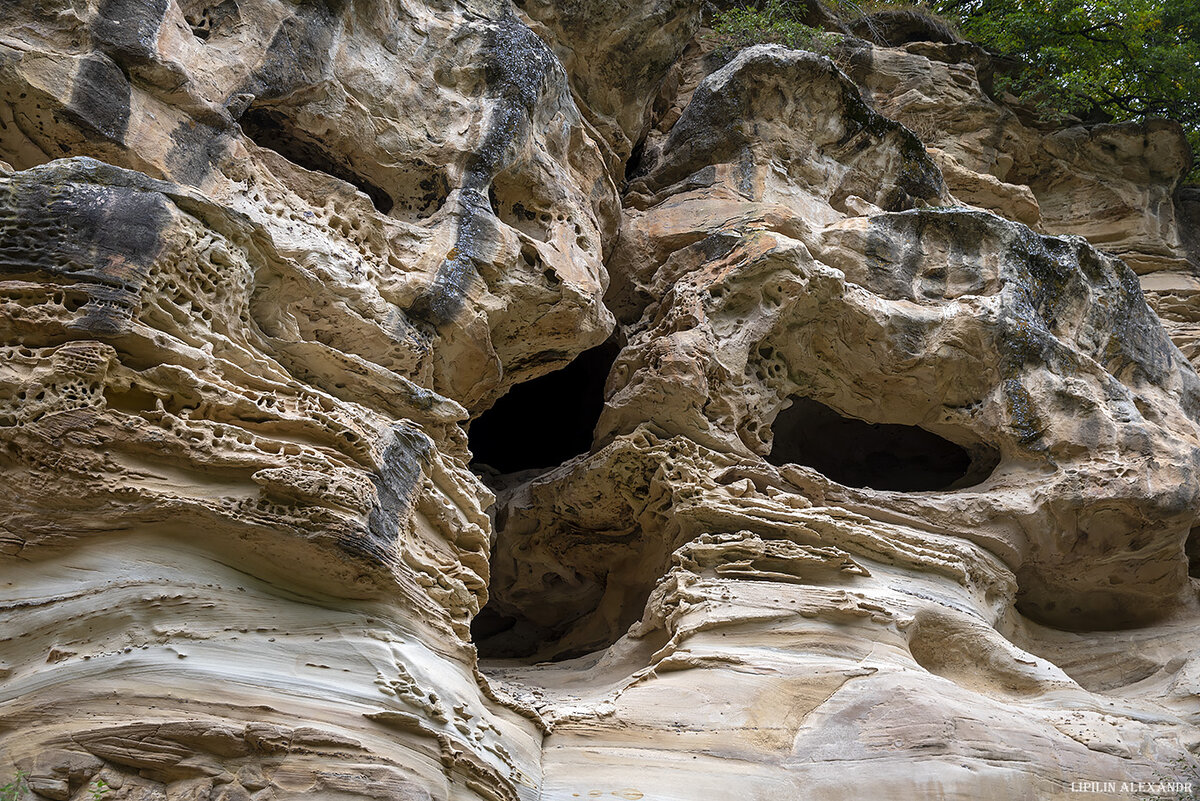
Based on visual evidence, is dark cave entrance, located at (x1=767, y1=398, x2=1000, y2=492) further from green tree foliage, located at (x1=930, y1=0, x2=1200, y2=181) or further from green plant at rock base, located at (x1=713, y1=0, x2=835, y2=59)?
green tree foliage, located at (x1=930, y1=0, x2=1200, y2=181)

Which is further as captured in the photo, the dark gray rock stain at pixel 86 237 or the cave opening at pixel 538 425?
the cave opening at pixel 538 425

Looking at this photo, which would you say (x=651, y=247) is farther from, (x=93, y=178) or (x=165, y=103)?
(x=93, y=178)

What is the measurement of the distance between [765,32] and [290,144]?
5.95m

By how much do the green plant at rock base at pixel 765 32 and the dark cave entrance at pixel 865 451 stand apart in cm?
400

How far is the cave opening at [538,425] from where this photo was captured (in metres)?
9.83

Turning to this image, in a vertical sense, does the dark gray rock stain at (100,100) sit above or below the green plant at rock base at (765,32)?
below

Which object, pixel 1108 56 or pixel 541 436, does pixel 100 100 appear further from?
pixel 1108 56

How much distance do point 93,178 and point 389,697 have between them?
2.71m

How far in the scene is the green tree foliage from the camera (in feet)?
39.7

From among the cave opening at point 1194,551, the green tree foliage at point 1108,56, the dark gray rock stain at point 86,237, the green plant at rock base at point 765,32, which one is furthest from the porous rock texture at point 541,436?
the green tree foliage at point 1108,56

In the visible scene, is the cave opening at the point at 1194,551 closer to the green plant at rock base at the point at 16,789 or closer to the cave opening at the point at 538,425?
the cave opening at the point at 538,425

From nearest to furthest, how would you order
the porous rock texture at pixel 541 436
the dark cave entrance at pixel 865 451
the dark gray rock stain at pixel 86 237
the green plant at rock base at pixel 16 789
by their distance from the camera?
the green plant at rock base at pixel 16 789 → the porous rock texture at pixel 541 436 → the dark gray rock stain at pixel 86 237 → the dark cave entrance at pixel 865 451

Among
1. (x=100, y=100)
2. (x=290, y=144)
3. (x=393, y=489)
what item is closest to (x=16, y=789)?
(x=393, y=489)

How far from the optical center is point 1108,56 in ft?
40.4
